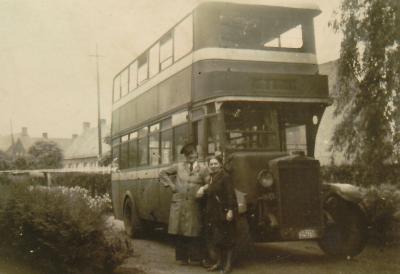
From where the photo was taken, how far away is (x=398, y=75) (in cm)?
1013

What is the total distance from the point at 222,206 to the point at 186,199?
794 millimetres

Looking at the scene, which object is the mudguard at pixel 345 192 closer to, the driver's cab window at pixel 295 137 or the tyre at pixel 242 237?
the driver's cab window at pixel 295 137

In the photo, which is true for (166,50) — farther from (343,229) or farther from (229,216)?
(343,229)

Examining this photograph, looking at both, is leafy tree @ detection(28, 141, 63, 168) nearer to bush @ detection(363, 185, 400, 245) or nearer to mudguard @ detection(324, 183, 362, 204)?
bush @ detection(363, 185, 400, 245)

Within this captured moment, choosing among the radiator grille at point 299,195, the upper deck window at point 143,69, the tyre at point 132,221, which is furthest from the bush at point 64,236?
Result: the upper deck window at point 143,69

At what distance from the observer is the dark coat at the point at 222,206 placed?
7.24 m

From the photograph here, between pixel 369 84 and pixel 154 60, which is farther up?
pixel 154 60

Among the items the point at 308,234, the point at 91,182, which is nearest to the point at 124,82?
the point at 308,234

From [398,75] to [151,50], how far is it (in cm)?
504

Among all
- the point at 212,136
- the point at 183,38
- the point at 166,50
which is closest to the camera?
the point at 212,136

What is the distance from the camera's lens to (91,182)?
1026 inches

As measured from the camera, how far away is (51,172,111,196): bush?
2562 centimetres

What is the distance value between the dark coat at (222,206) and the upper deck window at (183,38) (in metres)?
2.94

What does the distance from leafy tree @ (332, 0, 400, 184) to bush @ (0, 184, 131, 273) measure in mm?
5553
